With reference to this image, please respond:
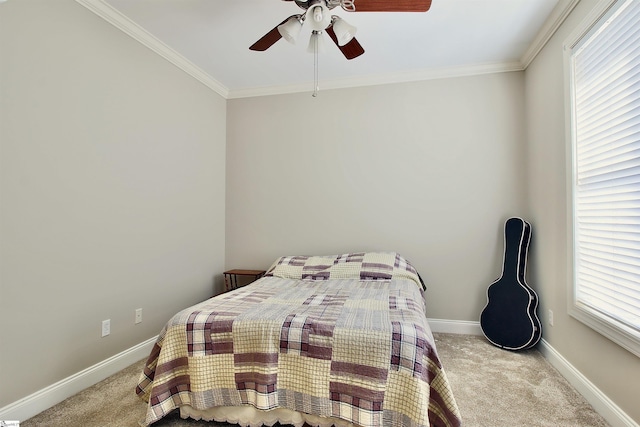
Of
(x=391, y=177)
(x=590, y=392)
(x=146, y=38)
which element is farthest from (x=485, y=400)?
(x=146, y=38)

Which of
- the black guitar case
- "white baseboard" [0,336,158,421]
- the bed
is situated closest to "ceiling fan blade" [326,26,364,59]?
the bed

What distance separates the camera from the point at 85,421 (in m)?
1.74

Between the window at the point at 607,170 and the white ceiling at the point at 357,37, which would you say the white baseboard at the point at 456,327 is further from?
the white ceiling at the point at 357,37

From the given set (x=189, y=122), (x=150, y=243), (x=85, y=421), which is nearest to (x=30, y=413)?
(x=85, y=421)

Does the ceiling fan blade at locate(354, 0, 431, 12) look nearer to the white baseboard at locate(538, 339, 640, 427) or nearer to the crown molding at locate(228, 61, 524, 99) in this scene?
the crown molding at locate(228, 61, 524, 99)

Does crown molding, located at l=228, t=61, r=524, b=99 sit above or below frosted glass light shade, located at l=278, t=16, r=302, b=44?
A: above

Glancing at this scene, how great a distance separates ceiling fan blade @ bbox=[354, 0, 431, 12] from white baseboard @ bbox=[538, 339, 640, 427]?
2.31 meters

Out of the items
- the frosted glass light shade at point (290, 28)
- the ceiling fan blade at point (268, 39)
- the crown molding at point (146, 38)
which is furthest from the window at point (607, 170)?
the crown molding at point (146, 38)

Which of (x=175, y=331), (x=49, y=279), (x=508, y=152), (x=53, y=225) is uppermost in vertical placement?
(x=508, y=152)

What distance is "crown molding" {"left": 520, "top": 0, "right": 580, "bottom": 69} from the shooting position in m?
2.12

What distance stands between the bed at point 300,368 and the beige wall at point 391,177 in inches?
57.1

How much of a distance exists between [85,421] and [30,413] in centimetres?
33

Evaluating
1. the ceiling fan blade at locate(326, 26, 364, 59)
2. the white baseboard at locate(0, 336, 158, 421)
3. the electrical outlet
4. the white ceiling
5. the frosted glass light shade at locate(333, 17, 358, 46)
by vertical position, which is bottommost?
the white baseboard at locate(0, 336, 158, 421)

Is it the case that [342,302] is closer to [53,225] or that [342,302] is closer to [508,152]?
[53,225]
